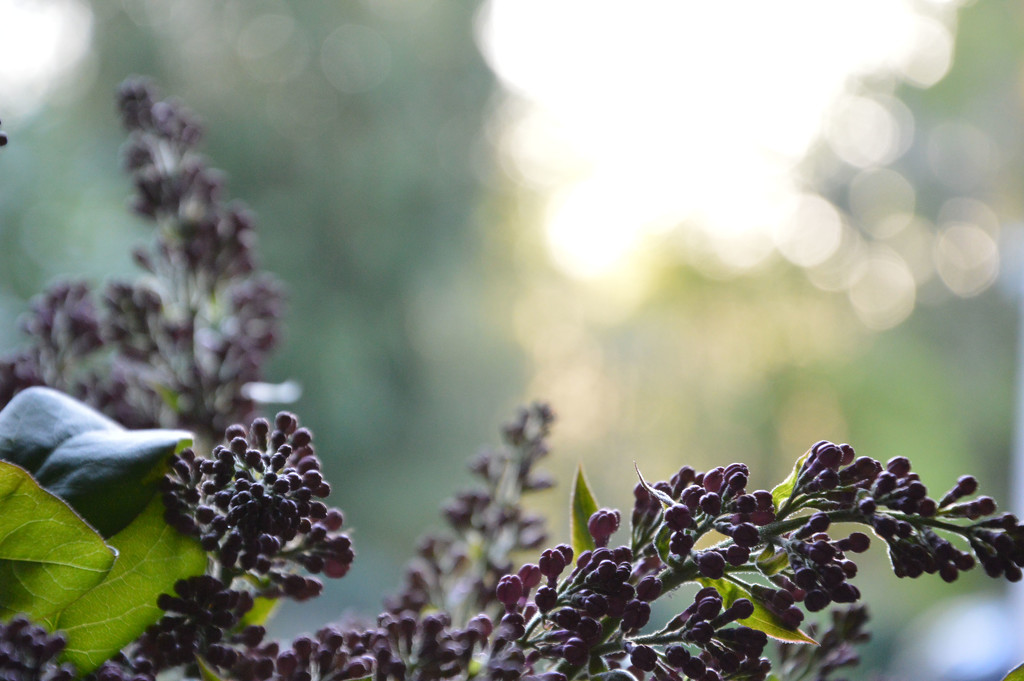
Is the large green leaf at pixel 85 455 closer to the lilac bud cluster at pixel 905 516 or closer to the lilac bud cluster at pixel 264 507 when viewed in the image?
the lilac bud cluster at pixel 264 507

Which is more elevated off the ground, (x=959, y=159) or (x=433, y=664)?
(x=959, y=159)

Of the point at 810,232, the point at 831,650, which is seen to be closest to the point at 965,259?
the point at 810,232

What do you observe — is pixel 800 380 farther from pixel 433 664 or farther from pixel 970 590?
pixel 433 664

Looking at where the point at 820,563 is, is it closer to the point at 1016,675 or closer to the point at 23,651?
the point at 1016,675

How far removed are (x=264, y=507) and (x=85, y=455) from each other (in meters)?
0.06

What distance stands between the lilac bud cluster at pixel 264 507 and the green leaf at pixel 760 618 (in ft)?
0.29

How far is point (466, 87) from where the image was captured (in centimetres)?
463

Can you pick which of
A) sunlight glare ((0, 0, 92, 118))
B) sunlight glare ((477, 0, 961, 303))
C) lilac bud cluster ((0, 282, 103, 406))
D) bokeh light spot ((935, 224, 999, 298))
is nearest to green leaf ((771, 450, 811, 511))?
lilac bud cluster ((0, 282, 103, 406))

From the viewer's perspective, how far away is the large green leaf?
20cm

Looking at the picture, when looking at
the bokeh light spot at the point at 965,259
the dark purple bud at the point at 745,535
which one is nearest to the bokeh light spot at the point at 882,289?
the bokeh light spot at the point at 965,259

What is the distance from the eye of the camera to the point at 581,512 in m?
0.22

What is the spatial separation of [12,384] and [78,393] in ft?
0.12

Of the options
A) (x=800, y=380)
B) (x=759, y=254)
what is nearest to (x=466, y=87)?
(x=759, y=254)

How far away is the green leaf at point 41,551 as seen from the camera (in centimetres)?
18
